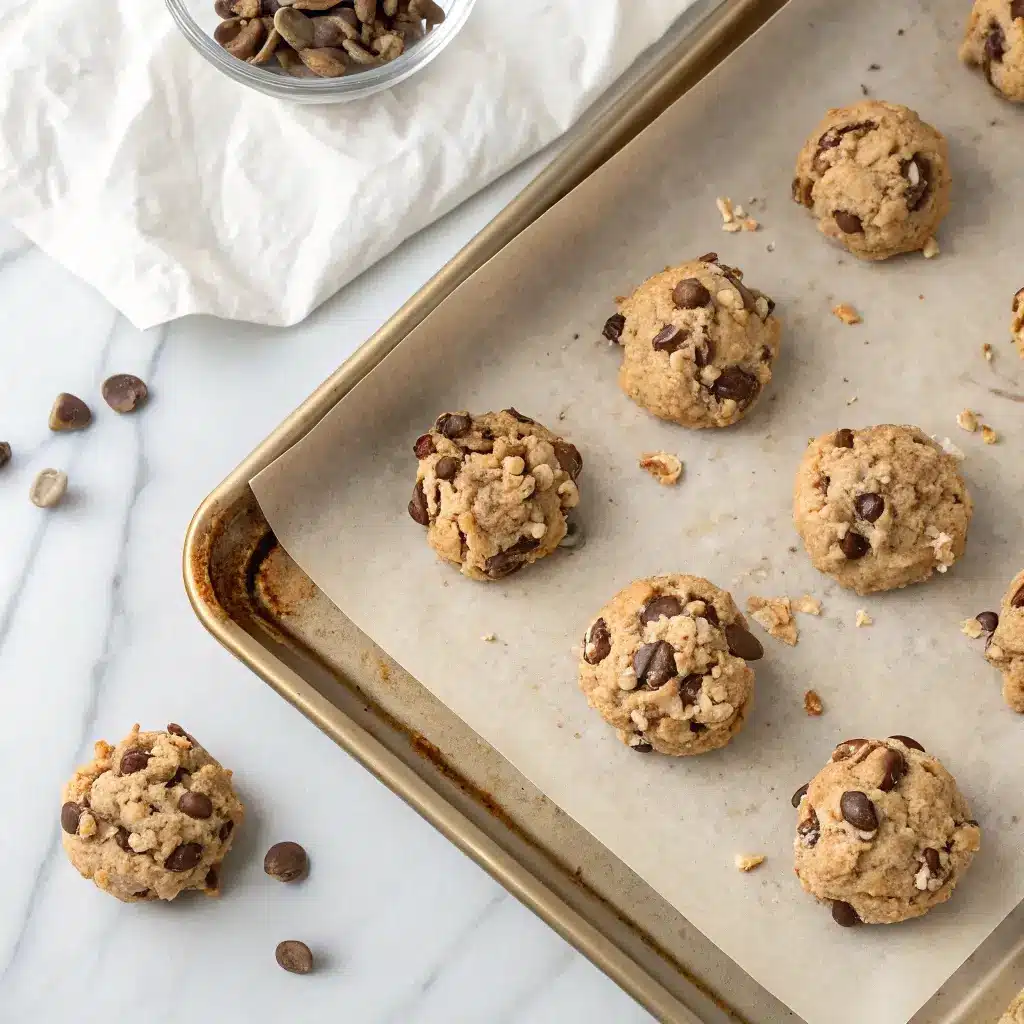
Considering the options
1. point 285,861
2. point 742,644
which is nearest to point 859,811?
point 742,644

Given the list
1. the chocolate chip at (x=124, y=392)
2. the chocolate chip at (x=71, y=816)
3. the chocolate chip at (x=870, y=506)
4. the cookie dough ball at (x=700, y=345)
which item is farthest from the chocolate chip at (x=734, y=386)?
the chocolate chip at (x=71, y=816)

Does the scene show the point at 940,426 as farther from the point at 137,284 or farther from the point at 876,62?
the point at 137,284

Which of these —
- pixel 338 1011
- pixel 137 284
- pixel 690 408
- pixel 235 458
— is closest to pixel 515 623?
pixel 690 408

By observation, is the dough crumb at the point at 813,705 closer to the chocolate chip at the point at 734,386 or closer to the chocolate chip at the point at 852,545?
the chocolate chip at the point at 852,545

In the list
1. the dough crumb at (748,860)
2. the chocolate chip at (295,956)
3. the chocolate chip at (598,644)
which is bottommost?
the chocolate chip at (295,956)

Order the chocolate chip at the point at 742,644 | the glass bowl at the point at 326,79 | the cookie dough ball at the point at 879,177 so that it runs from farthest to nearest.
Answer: the glass bowl at the point at 326,79, the cookie dough ball at the point at 879,177, the chocolate chip at the point at 742,644

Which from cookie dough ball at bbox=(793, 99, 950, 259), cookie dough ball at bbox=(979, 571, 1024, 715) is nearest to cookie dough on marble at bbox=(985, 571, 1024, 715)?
cookie dough ball at bbox=(979, 571, 1024, 715)
